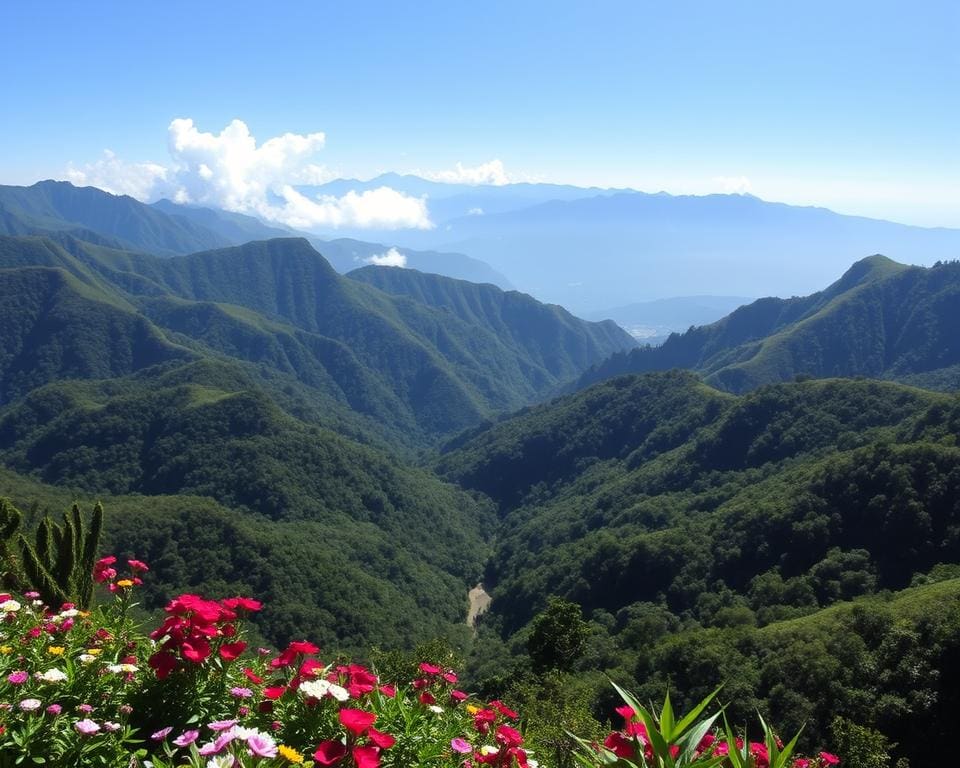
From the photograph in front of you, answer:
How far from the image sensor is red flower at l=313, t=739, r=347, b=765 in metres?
3.24

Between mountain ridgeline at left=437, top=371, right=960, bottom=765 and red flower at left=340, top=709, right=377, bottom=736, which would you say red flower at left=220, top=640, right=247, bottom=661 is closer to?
red flower at left=340, top=709, right=377, bottom=736

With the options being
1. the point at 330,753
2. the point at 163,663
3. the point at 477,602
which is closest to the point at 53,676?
the point at 163,663

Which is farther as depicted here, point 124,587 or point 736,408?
point 736,408

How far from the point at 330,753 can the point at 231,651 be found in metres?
1.57

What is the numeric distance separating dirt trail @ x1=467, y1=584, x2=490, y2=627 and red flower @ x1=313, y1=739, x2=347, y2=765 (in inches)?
3830

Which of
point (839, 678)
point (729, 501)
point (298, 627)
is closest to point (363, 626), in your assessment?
point (298, 627)

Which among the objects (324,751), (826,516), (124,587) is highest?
(324,751)

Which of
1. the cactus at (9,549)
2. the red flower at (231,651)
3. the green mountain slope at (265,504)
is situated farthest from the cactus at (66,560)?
the green mountain slope at (265,504)

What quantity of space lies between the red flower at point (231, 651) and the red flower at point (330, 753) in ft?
4.50

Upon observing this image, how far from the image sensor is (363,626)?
76500 mm

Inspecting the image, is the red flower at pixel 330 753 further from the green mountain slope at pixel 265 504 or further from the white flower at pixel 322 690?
the green mountain slope at pixel 265 504

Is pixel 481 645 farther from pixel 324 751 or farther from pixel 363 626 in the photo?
pixel 324 751

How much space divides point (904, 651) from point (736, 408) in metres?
79.6

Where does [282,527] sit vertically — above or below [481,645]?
above
